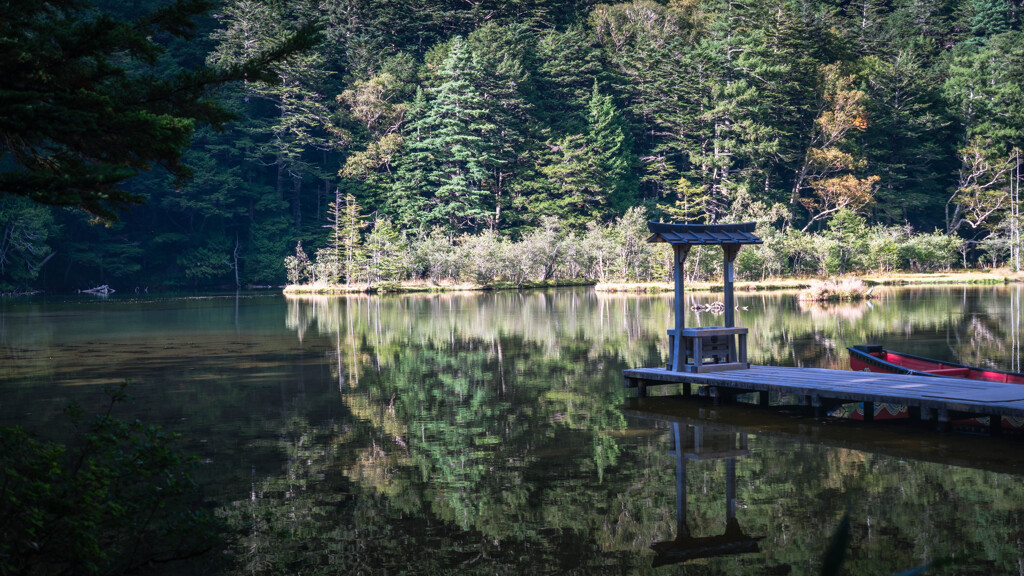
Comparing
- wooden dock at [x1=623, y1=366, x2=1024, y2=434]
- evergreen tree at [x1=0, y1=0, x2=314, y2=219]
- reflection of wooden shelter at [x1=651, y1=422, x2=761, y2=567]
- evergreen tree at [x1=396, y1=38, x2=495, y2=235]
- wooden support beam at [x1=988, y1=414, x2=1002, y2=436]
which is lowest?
reflection of wooden shelter at [x1=651, y1=422, x2=761, y2=567]

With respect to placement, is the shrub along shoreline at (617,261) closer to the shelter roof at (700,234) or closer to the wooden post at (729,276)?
the wooden post at (729,276)

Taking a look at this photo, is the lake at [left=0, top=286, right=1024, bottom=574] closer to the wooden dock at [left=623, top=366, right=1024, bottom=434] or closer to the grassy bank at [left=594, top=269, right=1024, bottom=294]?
the wooden dock at [left=623, top=366, right=1024, bottom=434]

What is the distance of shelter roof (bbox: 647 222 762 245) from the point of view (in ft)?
41.6

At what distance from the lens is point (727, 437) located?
32.9 ft

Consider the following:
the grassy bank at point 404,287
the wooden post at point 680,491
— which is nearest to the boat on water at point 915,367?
the wooden post at point 680,491

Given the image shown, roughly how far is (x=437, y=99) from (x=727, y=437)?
176 feet

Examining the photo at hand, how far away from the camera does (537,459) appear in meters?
9.09

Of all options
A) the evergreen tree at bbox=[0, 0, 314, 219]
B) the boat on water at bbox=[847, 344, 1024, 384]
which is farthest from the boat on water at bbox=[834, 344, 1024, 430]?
the evergreen tree at bbox=[0, 0, 314, 219]

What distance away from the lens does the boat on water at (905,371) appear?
1052 cm

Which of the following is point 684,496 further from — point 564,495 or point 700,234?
point 700,234

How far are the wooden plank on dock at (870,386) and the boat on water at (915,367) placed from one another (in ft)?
1.07

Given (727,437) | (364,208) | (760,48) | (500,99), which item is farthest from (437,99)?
(727,437)

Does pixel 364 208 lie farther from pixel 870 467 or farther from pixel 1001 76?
pixel 870 467

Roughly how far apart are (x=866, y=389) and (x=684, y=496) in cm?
412
